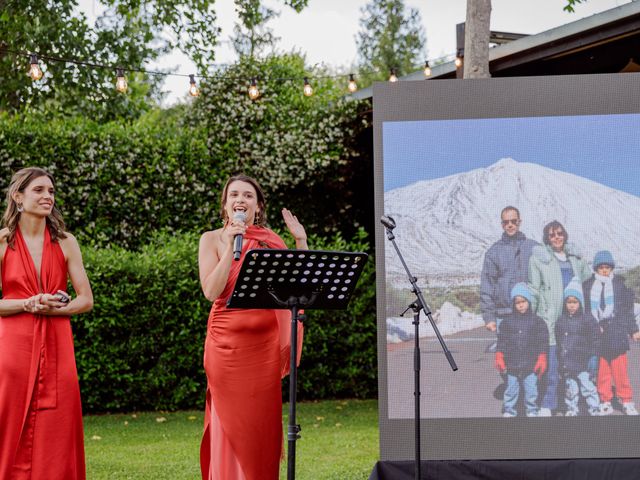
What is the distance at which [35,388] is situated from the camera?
4301 mm

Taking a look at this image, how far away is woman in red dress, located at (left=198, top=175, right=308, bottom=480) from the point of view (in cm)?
441

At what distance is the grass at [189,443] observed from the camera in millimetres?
6555

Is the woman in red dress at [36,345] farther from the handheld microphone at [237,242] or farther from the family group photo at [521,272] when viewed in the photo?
the family group photo at [521,272]

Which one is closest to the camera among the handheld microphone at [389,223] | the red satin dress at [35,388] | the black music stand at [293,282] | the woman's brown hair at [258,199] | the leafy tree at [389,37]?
the black music stand at [293,282]

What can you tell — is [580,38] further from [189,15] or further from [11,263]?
[11,263]

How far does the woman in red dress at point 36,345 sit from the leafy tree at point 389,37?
33.5 m

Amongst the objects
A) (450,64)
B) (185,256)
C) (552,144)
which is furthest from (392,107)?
(450,64)

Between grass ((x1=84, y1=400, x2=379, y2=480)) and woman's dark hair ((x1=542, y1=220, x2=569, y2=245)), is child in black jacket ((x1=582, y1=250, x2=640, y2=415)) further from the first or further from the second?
grass ((x1=84, y1=400, x2=379, y2=480))

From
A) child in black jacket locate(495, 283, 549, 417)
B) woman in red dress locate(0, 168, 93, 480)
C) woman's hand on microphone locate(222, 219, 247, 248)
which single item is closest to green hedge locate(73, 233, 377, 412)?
child in black jacket locate(495, 283, 549, 417)

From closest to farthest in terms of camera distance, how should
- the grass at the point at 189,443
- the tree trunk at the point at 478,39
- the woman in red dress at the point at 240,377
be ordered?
the woman in red dress at the point at 240,377
the grass at the point at 189,443
the tree trunk at the point at 478,39

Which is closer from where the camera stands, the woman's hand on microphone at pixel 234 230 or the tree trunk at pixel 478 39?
the woman's hand on microphone at pixel 234 230

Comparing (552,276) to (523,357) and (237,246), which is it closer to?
(523,357)

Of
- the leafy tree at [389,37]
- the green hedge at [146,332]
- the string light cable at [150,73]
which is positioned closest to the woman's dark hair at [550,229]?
the string light cable at [150,73]

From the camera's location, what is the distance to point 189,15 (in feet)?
35.4
